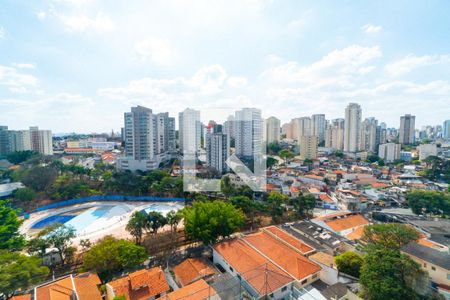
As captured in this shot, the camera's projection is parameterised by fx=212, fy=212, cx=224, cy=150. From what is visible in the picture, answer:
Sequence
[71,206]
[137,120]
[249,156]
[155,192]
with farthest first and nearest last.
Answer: [249,156] < [137,120] < [155,192] < [71,206]

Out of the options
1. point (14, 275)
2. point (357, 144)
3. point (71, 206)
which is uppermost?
point (357, 144)

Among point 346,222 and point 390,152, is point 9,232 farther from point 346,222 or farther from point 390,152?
point 390,152

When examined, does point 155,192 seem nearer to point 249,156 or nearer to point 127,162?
point 127,162

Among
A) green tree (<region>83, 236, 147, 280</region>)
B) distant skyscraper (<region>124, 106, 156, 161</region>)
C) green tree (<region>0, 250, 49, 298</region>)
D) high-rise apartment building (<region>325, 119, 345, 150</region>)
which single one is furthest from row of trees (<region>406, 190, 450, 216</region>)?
high-rise apartment building (<region>325, 119, 345, 150</region>)

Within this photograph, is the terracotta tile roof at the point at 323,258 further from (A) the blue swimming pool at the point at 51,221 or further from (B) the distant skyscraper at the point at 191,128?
(B) the distant skyscraper at the point at 191,128

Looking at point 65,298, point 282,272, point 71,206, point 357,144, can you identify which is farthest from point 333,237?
point 357,144

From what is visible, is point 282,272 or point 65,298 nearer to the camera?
point 65,298

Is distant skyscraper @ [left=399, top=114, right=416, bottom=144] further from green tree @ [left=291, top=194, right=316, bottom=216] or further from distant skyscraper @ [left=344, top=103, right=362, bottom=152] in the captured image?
green tree @ [left=291, top=194, right=316, bottom=216]

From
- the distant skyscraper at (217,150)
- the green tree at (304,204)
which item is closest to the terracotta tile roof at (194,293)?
the green tree at (304,204)
